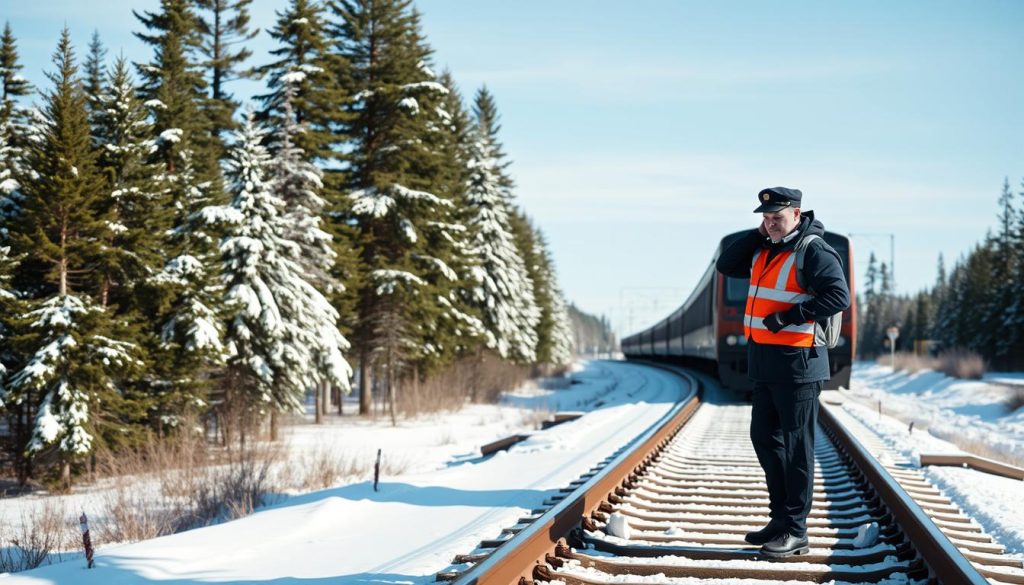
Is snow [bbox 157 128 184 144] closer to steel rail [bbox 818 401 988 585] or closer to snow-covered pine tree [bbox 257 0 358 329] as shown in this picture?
snow-covered pine tree [bbox 257 0 358 329]

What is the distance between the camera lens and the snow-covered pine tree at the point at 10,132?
1702 cm

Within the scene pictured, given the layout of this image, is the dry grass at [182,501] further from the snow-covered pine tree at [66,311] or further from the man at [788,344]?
the man at [788,344]

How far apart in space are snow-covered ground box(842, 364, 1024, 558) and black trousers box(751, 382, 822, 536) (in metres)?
1.51

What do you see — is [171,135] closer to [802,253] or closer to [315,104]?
[315,104]

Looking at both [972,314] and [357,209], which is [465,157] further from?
[972,314]

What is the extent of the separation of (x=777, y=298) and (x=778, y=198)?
0.56 meters

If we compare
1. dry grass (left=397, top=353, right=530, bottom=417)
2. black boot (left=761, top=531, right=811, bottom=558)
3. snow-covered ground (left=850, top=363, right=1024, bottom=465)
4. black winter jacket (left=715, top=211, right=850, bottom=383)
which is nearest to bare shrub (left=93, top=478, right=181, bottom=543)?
black boot (left=761, top=531, right=811, bottom=558)

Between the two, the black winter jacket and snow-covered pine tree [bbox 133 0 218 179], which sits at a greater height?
snow-covered pine tree [bbox 133 0 218 179]

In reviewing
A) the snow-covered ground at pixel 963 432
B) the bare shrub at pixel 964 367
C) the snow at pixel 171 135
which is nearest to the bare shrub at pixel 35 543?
the snow-covered ground at pixel 963 432

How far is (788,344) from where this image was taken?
17.0 feet

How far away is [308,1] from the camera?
26.5 m

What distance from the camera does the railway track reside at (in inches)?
183

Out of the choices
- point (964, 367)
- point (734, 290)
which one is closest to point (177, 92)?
point (734, 290)

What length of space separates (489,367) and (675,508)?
101ft
